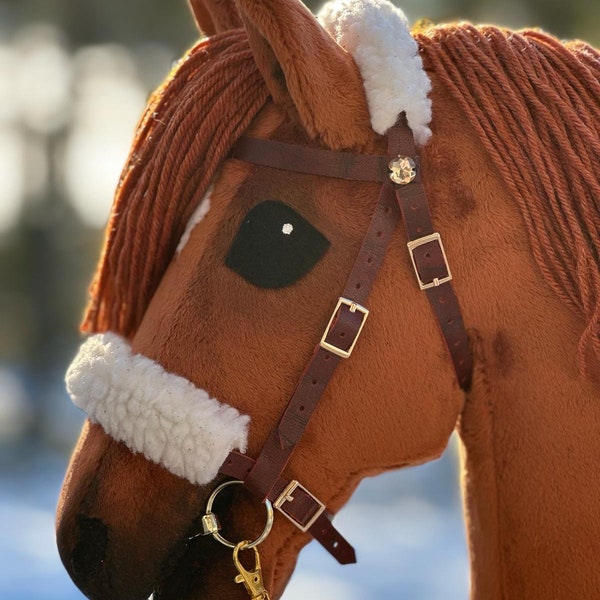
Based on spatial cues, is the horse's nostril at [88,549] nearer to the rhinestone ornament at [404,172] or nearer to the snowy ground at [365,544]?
the rhinestone ornament at [404,172]

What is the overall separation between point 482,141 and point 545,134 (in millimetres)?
111

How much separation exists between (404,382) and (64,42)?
10644 mm

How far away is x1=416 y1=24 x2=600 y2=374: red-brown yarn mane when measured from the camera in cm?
131

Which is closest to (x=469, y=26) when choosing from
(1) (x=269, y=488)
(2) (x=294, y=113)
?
(2) (x=294, y=113)

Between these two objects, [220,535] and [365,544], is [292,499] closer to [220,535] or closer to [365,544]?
[220,535]

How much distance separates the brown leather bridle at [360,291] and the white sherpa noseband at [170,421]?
0.04 metres

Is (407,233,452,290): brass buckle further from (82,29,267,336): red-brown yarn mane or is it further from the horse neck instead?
(82,29,267,336): red-brown yarn mane

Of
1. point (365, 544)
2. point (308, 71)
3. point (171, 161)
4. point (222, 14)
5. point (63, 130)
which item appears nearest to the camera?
point (308, 71)

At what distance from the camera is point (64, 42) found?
10.9 m

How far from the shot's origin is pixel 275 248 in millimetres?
1358

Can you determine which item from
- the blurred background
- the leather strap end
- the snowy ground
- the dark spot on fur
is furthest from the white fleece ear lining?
the blurred background

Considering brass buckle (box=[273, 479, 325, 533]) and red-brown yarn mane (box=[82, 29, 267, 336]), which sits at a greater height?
red-brown yarn mane (box=[82, 29, 267, 336])

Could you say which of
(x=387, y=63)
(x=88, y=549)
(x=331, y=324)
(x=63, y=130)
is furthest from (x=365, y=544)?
(x=63, y=130)

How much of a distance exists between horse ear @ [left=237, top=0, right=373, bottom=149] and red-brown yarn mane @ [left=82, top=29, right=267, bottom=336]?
3.2 inches
